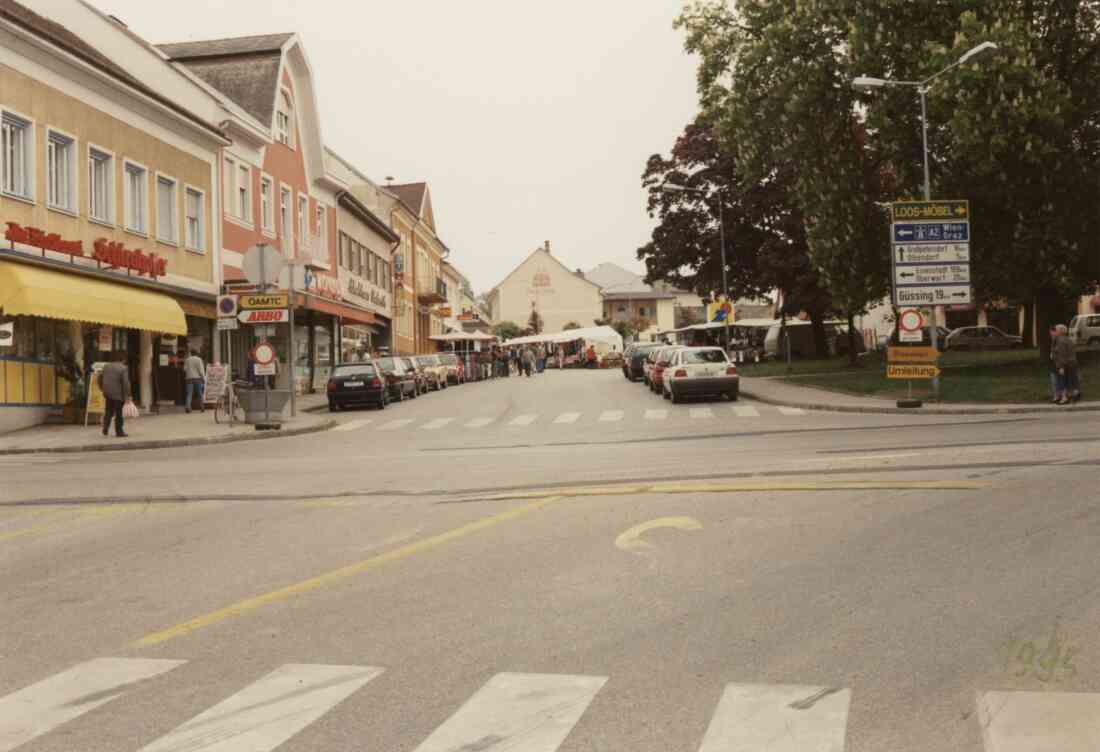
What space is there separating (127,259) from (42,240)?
3487mm

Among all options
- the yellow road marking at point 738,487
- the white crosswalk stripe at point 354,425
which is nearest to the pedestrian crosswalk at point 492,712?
the yellow road marking at point 738,487

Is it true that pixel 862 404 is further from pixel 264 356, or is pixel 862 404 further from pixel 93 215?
pixel 93 215

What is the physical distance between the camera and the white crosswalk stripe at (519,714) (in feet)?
14.6

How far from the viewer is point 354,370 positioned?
34.9 meters

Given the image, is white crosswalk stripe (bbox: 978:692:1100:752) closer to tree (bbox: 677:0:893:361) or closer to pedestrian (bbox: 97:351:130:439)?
pedestrian (bbox: 97:351:130:439)

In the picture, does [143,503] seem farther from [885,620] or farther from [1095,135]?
[1095,135]

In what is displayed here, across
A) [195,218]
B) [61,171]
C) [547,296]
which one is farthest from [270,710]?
[547,296]

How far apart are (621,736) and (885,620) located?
88.4 inches

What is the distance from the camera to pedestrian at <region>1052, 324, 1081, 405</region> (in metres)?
24.8

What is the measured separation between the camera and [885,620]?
6.21 m

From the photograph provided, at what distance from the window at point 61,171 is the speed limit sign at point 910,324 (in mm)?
17975

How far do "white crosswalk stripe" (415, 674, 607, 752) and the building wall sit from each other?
129331 millimetres

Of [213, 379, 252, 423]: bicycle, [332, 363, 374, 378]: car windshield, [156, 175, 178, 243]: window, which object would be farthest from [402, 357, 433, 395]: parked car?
[156, 175, 178, 243]: window

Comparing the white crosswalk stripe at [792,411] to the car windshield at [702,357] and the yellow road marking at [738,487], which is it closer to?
the car windshield at [702,357]
